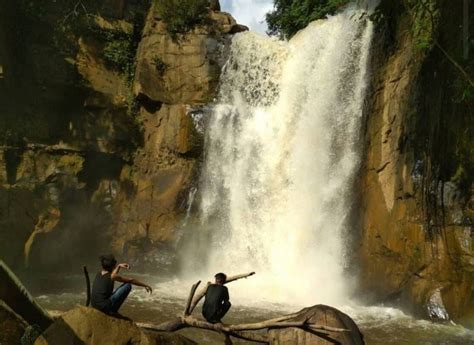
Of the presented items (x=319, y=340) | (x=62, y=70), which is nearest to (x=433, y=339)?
(x=319, y=340)

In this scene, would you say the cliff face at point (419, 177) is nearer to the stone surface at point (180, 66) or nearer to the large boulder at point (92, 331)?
the stone surface at point (180, 66)

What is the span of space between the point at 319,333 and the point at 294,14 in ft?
73.0

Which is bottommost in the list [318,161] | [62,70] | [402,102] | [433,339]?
[433,339]

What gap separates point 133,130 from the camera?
1928 centimetres

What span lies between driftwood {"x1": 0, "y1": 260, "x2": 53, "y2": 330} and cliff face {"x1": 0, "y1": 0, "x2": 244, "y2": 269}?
10136 mm

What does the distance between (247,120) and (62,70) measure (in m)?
6.85

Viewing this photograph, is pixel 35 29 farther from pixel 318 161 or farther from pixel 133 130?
pixel 318 161

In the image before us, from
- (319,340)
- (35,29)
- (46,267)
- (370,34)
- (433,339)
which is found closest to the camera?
(319,340)

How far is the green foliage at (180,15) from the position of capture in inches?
773

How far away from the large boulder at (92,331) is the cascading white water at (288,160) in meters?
8.21

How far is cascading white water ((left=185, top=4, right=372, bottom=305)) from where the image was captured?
15.2m

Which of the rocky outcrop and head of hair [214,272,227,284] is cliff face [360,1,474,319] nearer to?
the rocky outcrop

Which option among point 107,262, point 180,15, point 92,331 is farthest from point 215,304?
point 180,15

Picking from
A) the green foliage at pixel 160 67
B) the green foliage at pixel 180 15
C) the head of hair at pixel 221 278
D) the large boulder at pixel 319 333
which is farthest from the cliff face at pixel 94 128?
the large boulder at pixel 319 333
